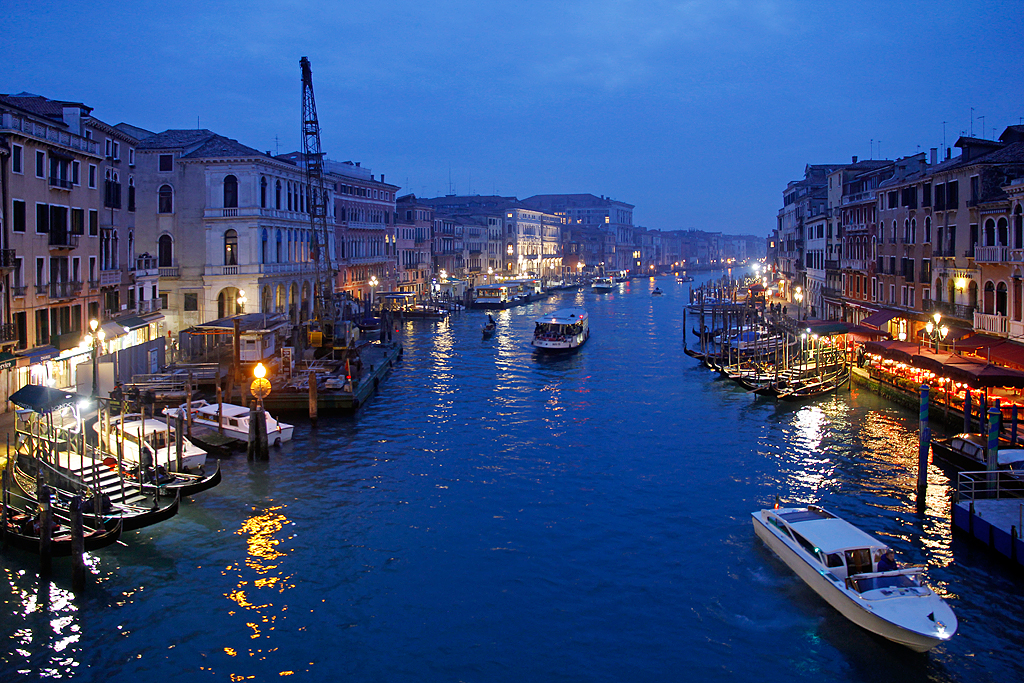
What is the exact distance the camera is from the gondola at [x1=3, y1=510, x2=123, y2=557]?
15008mm

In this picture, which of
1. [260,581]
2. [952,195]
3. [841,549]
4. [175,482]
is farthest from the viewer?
[952,195]

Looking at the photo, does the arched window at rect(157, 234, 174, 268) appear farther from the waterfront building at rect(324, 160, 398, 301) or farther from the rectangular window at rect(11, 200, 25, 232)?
the rectangular window at rect(11, 200, 25, 232)

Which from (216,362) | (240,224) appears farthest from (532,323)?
(216,362)

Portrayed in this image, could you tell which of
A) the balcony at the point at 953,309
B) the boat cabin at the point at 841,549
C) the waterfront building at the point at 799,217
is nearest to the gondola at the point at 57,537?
the boat cabin at the point at 841,549

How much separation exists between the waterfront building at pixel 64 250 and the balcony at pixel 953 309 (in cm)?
2872

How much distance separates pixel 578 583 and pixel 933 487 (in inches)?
393

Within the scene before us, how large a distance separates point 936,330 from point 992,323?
2.23 m

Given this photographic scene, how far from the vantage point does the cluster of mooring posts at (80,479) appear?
15023 mm

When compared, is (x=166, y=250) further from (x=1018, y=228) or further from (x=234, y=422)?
(x=1018, y=228)

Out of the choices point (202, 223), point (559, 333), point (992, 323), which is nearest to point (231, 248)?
point (202, 223)

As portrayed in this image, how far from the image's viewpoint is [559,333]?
49031 millimetres

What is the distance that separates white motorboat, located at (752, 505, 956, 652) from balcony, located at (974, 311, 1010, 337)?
16.0m

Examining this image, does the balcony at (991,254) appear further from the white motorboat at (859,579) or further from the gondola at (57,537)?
the gondola at (57,537)

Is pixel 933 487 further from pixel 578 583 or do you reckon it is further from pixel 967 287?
pixel 967 287
